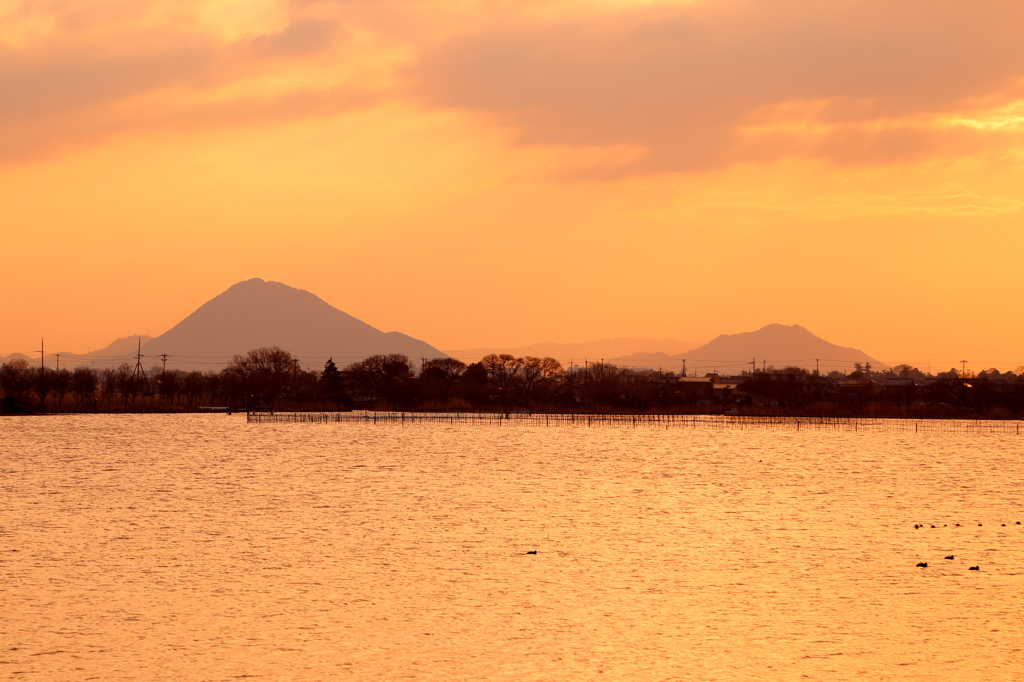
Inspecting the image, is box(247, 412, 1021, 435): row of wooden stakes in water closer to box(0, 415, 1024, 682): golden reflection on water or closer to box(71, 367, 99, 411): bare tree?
box(71, 367, 99, 411): bare tree

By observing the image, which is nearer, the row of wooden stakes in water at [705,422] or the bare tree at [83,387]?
the row of wooden stakes in water at [705,422]

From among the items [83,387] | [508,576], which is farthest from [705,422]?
[508,576]

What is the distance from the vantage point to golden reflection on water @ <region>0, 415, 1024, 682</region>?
18.4 metres

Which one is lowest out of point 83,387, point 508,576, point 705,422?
point 508,576

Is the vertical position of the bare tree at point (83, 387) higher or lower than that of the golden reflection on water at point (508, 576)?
higher

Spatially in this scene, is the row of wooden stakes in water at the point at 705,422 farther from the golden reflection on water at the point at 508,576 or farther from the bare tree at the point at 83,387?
the golden reflection on water at the point at 508,576

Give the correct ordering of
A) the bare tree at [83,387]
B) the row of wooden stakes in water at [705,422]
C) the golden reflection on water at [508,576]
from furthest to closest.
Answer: the bare tree at [83,387]
the row of wooden stakes in water at [705,422]
the golden reflection on water at [508,576]

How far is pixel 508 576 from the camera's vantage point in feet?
84.9

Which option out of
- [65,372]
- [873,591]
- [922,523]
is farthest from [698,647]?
[65,372]

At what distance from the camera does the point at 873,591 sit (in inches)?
957

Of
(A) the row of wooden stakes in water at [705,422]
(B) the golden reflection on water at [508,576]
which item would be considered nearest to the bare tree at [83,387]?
(A) the row of wooden stakes in water at [705,422]

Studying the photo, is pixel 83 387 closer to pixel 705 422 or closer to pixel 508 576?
pixel 705 422

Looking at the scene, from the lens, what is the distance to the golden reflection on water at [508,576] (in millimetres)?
18406

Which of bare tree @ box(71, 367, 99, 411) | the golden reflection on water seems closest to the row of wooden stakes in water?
bare tree @ box(71, 367, 99, 411)
